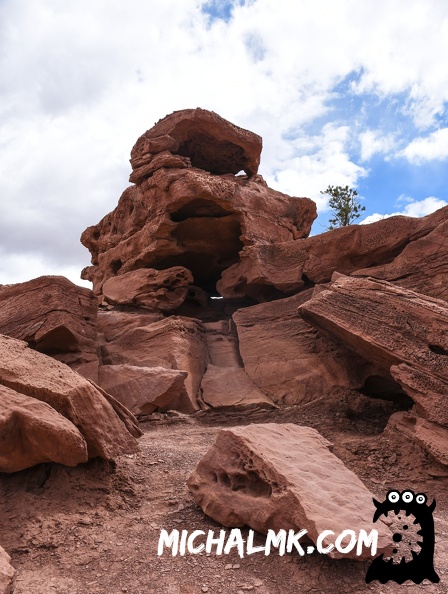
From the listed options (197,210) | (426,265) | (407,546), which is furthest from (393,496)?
(197,210)

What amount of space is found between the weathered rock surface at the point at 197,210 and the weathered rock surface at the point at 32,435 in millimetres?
10501

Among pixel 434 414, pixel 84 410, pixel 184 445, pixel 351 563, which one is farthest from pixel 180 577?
pixel 434 414

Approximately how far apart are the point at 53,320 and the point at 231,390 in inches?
182

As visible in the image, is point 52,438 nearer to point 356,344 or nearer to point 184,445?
point 184,445

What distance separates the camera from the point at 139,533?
4.55m

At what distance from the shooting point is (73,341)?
11.0 metres

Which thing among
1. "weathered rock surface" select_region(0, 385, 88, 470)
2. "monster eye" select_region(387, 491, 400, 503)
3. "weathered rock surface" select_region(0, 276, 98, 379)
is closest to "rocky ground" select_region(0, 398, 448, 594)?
"weathered rock surface" select_region(0, 385, 88, 470)

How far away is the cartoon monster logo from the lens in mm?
3861

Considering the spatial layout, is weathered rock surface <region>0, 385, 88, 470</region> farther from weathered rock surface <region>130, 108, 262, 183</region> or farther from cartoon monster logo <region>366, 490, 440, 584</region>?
weathered rock surface <region>130, 108, 262, 183</region>

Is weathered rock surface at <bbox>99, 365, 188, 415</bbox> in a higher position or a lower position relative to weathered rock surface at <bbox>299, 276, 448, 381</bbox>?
lower

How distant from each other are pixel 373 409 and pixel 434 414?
2310mm

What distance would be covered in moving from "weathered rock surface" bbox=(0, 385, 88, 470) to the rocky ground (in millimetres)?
348

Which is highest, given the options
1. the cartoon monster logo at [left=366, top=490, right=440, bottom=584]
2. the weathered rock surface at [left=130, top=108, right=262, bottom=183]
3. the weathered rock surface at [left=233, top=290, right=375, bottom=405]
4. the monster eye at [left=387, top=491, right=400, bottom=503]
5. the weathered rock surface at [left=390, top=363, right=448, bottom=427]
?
the weathered rock surface at [left=130, top=108, right=262, bottom=183]

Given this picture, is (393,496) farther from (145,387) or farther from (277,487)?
(145,387)
